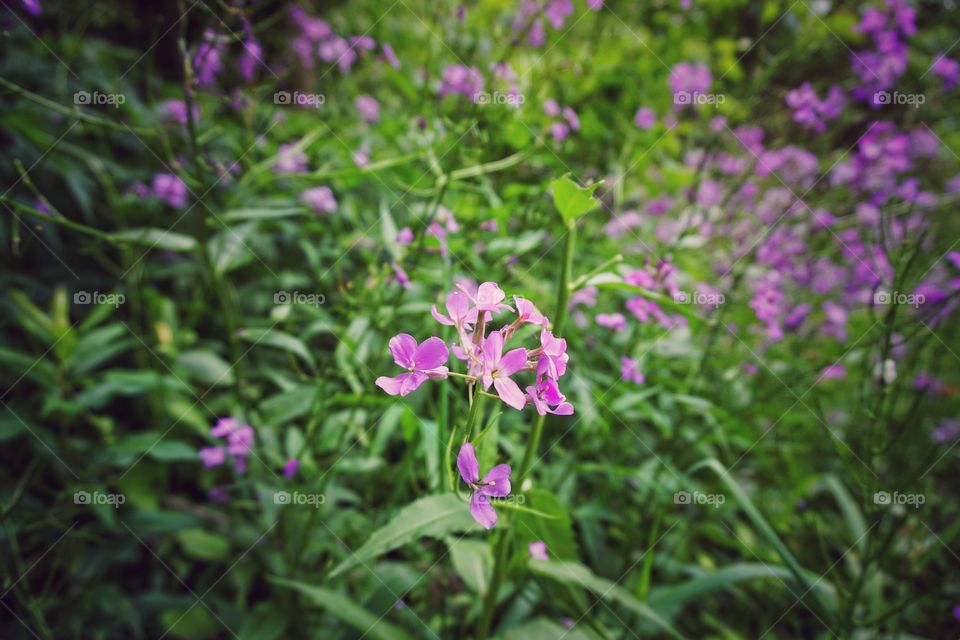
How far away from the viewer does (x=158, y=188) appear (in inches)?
85.1

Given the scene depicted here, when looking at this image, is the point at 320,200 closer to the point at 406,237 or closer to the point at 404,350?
the point at 406,237

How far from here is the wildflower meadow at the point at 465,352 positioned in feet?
4.53

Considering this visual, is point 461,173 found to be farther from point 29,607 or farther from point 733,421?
point 29,607

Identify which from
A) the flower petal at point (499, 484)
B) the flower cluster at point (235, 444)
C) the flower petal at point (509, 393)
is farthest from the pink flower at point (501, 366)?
the flower cluster at point (235, 444)

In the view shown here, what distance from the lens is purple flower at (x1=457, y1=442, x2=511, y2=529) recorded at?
2.60 ft

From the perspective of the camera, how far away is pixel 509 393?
80 cm

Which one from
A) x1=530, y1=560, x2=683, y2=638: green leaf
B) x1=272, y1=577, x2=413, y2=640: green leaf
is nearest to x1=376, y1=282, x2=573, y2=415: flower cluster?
x1=530, y1=560, x2=683, y2=638: green leaf

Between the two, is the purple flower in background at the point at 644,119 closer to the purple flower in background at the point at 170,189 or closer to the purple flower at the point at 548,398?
the purple flower at the point at 548,398

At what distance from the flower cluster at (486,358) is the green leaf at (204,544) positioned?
1235mm

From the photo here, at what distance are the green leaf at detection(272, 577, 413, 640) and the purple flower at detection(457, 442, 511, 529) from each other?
66 cm

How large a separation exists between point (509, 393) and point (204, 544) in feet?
4.55

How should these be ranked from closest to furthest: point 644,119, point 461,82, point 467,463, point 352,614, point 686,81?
point 467,463 < point 352,614 < point 461,82 < point 644,119 < point 686,81

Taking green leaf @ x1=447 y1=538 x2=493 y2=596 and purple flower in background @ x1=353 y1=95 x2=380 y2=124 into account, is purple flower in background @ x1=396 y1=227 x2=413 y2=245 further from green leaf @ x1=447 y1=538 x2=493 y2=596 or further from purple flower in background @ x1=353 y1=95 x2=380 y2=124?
purple flower in background @ x1=353 y1=95 x2=380 y2=124

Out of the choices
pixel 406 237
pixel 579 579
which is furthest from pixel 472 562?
pixel 406 237
